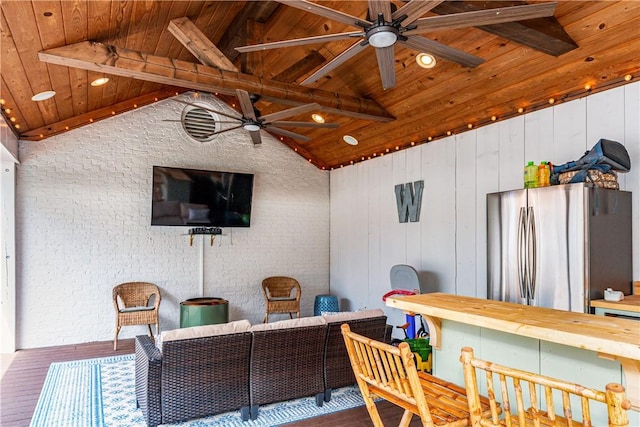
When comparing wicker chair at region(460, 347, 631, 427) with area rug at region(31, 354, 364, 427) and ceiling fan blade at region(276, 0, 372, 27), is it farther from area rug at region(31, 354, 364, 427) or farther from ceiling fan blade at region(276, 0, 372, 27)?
area rug at region(31, 354, 364, 427)

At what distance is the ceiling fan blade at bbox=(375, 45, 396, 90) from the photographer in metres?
2.80

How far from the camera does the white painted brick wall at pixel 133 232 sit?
5.54 m

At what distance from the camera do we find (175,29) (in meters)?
3.82

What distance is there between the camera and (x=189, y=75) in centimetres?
397

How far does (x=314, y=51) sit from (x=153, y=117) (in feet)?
9.38

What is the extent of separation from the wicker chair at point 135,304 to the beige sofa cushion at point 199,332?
2554mm

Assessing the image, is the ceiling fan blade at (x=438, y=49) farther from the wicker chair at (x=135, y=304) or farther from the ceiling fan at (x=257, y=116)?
the wicker chair at (x=135, y=304)

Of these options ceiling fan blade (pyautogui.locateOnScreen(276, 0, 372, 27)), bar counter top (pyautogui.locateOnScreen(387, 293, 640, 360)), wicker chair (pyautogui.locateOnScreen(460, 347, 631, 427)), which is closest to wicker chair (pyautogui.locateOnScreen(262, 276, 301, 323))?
bar counter top (pyautogui.locateOnScreen(387, 293, 640, 360))

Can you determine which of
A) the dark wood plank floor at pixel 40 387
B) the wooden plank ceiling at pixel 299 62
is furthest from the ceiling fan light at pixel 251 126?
the dark wood plank floor at pixel 40 387

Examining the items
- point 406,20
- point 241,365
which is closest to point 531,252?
point 406,20

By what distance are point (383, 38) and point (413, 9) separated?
30 centimetres

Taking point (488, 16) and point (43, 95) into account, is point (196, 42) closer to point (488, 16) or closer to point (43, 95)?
point (43, 95)

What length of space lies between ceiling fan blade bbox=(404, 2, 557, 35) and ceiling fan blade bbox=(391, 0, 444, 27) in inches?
3.0

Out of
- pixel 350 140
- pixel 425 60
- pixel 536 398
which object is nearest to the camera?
pixel 536 398
